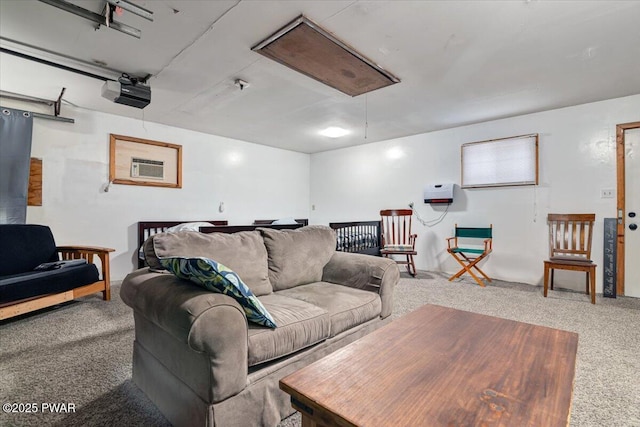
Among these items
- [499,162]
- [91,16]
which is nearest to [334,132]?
[499,162]

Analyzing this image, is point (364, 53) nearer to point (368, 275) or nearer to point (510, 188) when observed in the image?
point (368, 275)

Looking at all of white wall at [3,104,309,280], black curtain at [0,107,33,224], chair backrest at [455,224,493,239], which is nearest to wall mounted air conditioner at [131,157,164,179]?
white wall at [3,104,309,280]

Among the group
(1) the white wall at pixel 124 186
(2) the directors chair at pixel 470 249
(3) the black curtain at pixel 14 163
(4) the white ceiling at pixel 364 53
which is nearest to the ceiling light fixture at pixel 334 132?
(4) the white ceiling at pixel 364 53

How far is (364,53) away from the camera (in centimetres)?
260

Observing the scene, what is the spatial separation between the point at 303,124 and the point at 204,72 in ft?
6.42

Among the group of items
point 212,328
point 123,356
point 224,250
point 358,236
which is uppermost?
point 224,250

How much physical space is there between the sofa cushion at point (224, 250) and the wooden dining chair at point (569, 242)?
3428 mm

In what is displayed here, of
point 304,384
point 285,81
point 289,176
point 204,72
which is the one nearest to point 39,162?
point 204,72

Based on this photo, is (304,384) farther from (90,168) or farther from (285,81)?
(90,168)

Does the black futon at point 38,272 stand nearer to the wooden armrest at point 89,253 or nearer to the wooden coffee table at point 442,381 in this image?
the wooden armrest at point 89,253

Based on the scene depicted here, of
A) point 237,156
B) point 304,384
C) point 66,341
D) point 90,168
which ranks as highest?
point 237,156

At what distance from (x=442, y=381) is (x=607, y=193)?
422 centimetres

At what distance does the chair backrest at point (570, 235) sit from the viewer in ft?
12.0

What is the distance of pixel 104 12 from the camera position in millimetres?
2039
